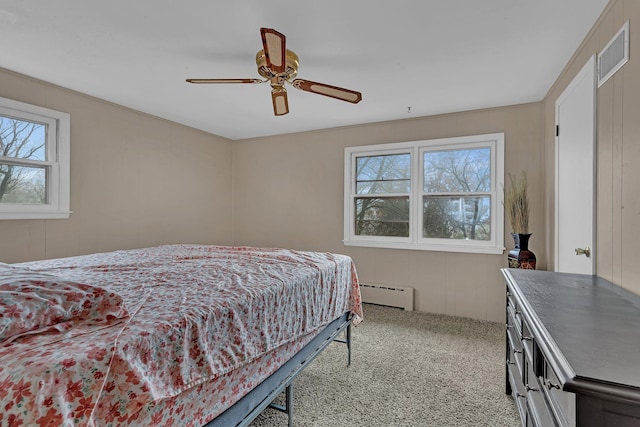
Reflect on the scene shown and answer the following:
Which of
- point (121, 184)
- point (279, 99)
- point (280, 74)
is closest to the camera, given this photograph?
point (280, 74)

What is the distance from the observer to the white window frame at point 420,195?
334 cm

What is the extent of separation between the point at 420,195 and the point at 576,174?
169cm

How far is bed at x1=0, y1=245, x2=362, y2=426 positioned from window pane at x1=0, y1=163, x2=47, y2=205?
1327 mm

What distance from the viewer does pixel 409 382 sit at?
2211 millimetres

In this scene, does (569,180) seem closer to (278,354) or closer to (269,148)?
(278,354)

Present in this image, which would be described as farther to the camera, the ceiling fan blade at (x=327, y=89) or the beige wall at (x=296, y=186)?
the ceiling fan blade at (x=327, y=89)

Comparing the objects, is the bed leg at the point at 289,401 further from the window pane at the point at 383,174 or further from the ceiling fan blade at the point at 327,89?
the window pane at the point at 383,174

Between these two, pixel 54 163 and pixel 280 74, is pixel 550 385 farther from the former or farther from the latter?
pixel 54 163

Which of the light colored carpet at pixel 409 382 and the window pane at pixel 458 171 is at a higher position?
the window pane at pixel 458 171

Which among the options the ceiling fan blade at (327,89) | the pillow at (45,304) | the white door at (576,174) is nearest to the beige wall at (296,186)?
the white door at (576,174)

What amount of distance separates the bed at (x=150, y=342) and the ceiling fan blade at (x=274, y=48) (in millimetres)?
1281

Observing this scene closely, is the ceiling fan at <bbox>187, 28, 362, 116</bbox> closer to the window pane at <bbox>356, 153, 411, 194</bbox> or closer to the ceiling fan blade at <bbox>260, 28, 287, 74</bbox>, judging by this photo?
the ceiling fan blade at <bbox>260, 28, 287, 74</bbox>

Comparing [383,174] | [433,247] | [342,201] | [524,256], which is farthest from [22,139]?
[524,256]

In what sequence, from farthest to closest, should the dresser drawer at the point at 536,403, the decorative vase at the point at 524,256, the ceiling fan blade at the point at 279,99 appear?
the decorative vase at the point at 524,256 → the ceiling fan blade at the point at 279,99 → the dresser drawer at the point at 536,403
